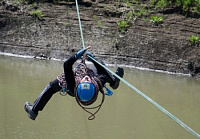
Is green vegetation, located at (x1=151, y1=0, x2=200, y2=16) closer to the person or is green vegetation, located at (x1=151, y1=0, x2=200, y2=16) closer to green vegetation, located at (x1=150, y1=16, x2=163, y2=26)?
green vegetation, located at (x1=150, y1=16, x2=163, y2=26)

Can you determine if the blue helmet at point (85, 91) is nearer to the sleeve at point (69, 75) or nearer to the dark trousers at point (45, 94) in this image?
the sleeve at point (69, 75)

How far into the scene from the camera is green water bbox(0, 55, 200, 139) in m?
5.78

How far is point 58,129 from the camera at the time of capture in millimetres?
5840

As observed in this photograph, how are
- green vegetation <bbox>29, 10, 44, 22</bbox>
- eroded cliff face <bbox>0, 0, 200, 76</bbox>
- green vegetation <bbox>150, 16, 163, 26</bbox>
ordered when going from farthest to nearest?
green vegetation <bbox>29, 10, 44, 22</bbox> → green vegetation <bbox>150, 16, 163, 26</bbox> → eroded cliff face <bbox>0, 0, 200, 76</bbox>

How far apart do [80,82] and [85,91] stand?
0.16 m

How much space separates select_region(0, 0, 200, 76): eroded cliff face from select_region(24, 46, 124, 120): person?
611 centimetres

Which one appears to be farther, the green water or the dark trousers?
the green water

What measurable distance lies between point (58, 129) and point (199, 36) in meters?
7.43

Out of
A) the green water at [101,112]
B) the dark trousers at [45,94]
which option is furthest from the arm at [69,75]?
the green water at [101,112]

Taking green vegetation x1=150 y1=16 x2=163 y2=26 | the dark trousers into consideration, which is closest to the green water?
the dark trousers

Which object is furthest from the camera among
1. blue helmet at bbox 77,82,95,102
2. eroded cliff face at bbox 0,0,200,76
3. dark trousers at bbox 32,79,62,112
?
eroded cliff face at bbox 0,0,200,76

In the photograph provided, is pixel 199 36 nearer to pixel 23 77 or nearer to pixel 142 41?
pixel 142 41

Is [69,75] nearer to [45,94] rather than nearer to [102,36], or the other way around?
[45,94]

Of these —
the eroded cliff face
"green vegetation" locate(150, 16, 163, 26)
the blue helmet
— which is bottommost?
the eroded cliff face
